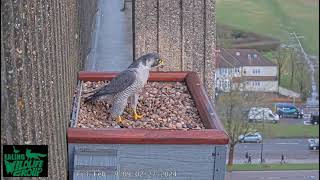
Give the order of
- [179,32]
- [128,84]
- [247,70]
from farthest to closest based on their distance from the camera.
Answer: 1. [247,70]
2. [179,32]
3. [128,84]

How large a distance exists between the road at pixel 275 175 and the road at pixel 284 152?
2.59 feet

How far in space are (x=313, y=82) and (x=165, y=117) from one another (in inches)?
37.6

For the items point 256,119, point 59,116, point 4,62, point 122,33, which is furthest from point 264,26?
point 256,119

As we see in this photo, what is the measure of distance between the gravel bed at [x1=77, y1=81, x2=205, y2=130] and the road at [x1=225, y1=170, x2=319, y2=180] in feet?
6.23

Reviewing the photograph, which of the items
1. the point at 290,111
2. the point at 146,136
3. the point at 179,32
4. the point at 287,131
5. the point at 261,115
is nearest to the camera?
the point at 146,136

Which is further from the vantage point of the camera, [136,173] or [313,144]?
[313,144]

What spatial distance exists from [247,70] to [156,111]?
3.13m

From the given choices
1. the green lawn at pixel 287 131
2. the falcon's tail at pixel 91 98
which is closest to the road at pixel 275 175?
the green lawn at pixel 287 131

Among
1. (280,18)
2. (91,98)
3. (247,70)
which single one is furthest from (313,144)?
(280,18)

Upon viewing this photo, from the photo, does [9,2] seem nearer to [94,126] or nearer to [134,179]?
[134,179]

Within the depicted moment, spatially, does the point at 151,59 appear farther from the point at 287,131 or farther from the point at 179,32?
the point at 287,131

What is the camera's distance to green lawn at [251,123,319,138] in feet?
19.5

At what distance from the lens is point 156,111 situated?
2996mm

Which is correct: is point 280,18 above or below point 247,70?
above
